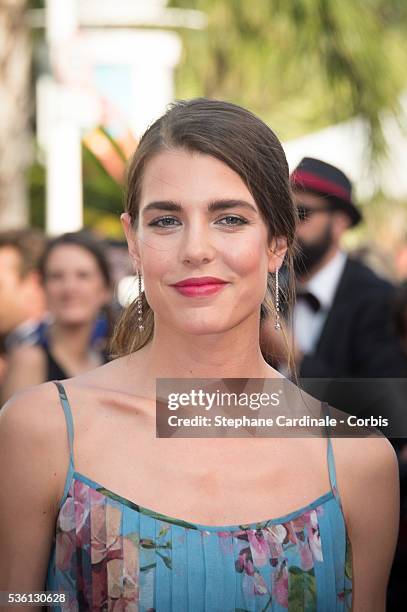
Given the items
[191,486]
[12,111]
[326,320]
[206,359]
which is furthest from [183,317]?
[12,111]

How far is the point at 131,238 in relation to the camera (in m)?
A: 2.57

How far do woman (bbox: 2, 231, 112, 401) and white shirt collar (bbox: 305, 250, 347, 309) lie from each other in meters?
0.95

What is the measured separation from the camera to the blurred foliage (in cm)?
902

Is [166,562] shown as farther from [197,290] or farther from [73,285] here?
[73,285]

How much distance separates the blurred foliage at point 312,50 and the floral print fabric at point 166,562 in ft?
22.6

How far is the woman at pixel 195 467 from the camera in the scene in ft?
7.98

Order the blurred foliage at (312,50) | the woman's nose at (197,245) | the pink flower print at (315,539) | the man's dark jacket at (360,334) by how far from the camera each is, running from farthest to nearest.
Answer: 1. the blurred foliage at (312,50)
2. the man's dark jacket at (360,334)
3. the pink flower print at (315,539)
4. the woman's nose at (197,245)

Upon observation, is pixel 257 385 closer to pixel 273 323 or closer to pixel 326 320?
pixel 273 323

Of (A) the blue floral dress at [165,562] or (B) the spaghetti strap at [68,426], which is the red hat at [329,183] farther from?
(A) the blue floral dress at [165,562]

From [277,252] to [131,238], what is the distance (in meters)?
0.31

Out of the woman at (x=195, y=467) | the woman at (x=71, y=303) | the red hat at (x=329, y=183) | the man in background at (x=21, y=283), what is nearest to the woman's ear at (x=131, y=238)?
the woman at (x=195, y=467)

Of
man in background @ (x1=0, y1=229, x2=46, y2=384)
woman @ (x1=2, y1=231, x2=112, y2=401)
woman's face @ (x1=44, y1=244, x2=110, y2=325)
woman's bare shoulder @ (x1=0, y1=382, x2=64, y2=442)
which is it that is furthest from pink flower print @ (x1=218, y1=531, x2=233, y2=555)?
man in background @ (x1=0, y1=229, x2=46, y2=384)

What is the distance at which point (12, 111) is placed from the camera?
26.7 ft

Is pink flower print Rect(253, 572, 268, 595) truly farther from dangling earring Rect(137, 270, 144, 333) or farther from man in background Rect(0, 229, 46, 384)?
man in background Rect(0, 229, 46, 384)
